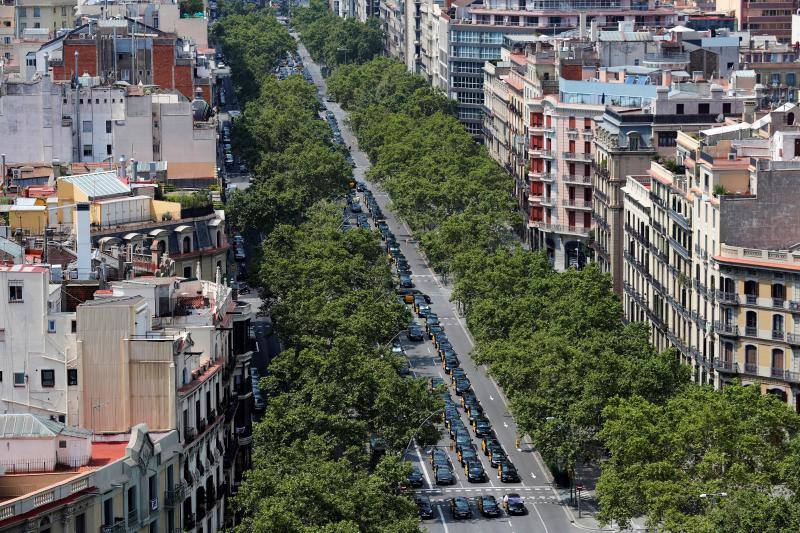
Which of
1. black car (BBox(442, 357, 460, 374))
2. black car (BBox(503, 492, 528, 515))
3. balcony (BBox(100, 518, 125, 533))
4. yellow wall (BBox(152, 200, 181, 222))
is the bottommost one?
black car (BBox(503, 492, 528, 515))

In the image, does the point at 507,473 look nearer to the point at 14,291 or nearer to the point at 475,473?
Result: the point at 475,473

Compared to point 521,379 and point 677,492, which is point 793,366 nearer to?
point 521,379

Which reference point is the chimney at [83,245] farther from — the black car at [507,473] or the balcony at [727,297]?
the balcony at [727,297]

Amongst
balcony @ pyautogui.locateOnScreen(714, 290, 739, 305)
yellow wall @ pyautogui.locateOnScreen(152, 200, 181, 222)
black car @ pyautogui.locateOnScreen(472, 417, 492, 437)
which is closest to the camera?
balcony @ pyautogui.locateOnScreen(714, 290, 739, 305)

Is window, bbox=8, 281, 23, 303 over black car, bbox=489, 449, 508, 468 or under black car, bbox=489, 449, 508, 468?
over

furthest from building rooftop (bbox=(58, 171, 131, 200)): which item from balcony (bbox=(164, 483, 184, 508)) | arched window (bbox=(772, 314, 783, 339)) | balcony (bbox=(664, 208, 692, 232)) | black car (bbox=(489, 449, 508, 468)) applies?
balcony (bbox=(164, 483, 184, 508))

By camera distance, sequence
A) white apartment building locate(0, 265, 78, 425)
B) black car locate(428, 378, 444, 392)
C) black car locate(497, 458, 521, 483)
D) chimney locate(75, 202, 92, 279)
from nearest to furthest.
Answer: white apartment building locate(0, 265, 78, 425), chimney locate(75, 202, 92, 279), black car locate(497, 458, 521, 483), black car locate(428, 378, 444, 392)

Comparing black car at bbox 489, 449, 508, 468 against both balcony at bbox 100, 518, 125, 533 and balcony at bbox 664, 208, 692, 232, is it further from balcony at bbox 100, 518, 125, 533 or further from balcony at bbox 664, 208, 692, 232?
balcony at bbox 100, 518, 125, 533

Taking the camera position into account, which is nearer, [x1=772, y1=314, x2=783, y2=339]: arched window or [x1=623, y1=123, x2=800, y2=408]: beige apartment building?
[x1=623, y1=123, x2=800, y2=408]: beige apartment building

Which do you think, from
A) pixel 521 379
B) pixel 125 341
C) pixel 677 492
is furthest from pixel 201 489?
pixel 521 379
